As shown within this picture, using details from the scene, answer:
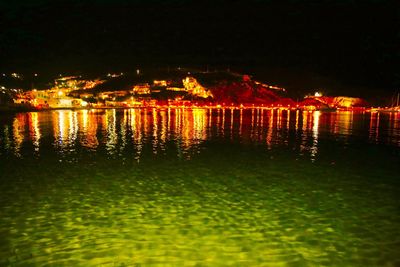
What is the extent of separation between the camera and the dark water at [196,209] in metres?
10.8

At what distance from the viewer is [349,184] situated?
2009 centimetres

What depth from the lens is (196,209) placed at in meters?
15.0

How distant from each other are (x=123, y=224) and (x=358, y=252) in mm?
7911

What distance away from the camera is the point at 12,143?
113ft

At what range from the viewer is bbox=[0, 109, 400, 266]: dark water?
10.8 metres

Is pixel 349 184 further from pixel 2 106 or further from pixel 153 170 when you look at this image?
pixel 2 106

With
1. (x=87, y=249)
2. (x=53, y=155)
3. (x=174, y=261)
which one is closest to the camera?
(x=174, y=261)

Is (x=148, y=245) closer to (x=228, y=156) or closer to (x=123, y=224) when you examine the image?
(x=123, y=224)

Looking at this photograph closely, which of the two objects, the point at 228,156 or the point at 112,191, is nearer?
the point at 112,191

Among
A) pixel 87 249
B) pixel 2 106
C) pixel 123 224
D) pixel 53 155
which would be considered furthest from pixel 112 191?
pixel 2 106

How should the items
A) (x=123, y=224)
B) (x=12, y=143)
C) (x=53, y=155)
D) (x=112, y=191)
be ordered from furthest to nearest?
(x=12, y=143) → (x=53, y=155) → (x=112, y=191) → (x=123, y=224)

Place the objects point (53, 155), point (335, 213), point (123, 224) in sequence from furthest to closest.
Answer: point (53, 155) < point (335, 213) < point (123, 224)

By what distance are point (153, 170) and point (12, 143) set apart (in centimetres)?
1894

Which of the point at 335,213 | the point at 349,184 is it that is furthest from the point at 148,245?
the point at 349,184
